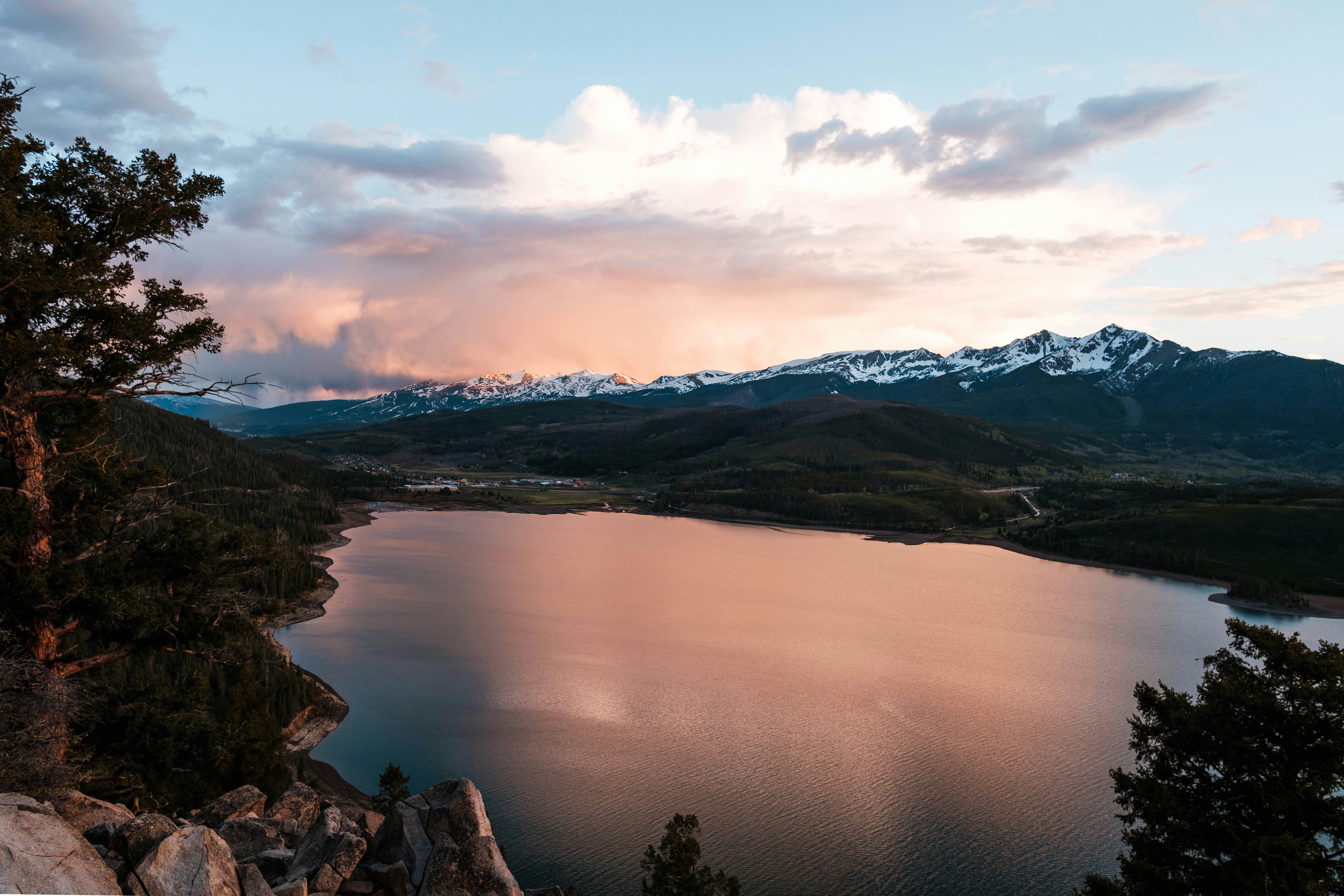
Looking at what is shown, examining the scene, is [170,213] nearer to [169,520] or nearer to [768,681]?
[768,681]

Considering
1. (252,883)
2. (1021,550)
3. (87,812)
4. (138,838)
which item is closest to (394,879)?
(252,883)

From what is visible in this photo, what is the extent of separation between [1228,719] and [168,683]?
29095 mm

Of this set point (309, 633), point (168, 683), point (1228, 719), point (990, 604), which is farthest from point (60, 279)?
point (990, 604)

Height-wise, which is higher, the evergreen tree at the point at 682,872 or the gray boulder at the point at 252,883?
the gray boulder at the point at 252,883

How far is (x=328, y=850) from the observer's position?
544 inches

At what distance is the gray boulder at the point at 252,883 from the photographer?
37.7 ft

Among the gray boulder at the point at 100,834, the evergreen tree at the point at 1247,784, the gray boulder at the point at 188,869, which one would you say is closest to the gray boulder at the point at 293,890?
the gray boulder at the point at 188,869

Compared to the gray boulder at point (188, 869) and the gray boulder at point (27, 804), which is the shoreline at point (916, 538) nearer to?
the gray boulder at point (188, 869)

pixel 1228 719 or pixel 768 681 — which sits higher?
pixel 1228 719

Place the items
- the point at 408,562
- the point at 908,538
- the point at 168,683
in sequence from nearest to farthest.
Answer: the point at 168,683
the point at 408,562
the point at 908,538

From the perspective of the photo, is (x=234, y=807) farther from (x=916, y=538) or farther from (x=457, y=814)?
(x=916, y=538)

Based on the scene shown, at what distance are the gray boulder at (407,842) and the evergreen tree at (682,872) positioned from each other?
8.95 metres

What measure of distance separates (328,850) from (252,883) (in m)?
2.35

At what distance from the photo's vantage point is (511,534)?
134 meters
